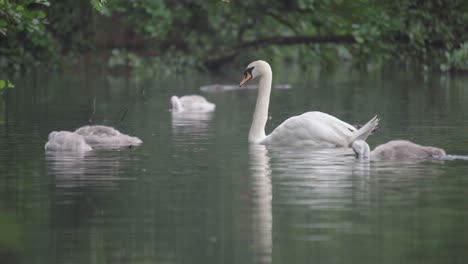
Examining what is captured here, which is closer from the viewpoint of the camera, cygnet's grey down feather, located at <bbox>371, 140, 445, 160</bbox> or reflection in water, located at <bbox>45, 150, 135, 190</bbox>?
reflection in water, located at <bbox>45, 150, 135, 190</bbox>

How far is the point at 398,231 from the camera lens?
9641 mm

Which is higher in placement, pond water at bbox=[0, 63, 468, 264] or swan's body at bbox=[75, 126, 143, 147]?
swan's body at bbox=[75, 126, 143, 147]

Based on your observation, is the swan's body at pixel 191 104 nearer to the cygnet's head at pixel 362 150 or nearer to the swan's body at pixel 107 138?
the swan's body at pixel 107 138

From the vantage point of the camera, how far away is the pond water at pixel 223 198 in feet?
29.5

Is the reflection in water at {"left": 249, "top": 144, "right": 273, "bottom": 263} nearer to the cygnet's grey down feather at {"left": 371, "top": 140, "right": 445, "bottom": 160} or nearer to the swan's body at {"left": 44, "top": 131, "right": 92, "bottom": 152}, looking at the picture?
the cygnet's grey down feather at {"left": 371, "top": 140, "right": 445, "bottom": 160}

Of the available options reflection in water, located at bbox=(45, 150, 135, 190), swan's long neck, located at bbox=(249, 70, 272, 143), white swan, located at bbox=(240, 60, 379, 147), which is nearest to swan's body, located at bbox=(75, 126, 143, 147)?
reflection in water, located at bbox=(45, 150, 135, 190)

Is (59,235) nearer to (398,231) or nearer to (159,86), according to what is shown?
(398,231)

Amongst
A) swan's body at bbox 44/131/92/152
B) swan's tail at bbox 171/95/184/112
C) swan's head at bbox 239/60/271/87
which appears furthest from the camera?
swan's tail at bbox 171/95/184/112

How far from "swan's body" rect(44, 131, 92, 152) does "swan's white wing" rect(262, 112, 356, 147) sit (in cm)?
273

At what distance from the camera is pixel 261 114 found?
58.9 feet

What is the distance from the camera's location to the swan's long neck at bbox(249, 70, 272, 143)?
17.5m

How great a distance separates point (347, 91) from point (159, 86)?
5.81m

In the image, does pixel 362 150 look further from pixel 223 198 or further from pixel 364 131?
pixel 223 198

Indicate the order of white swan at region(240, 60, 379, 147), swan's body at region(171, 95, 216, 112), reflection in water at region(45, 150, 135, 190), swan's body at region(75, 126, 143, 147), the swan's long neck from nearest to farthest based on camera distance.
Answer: reflection in water at region(45, 150, 135, 190) < white swan at region(240, 60, 379, 147) < swan's body at region(75, 126, 143, 147) < the swan's long neck < swan's body at region(171, 95, 216, 112)
